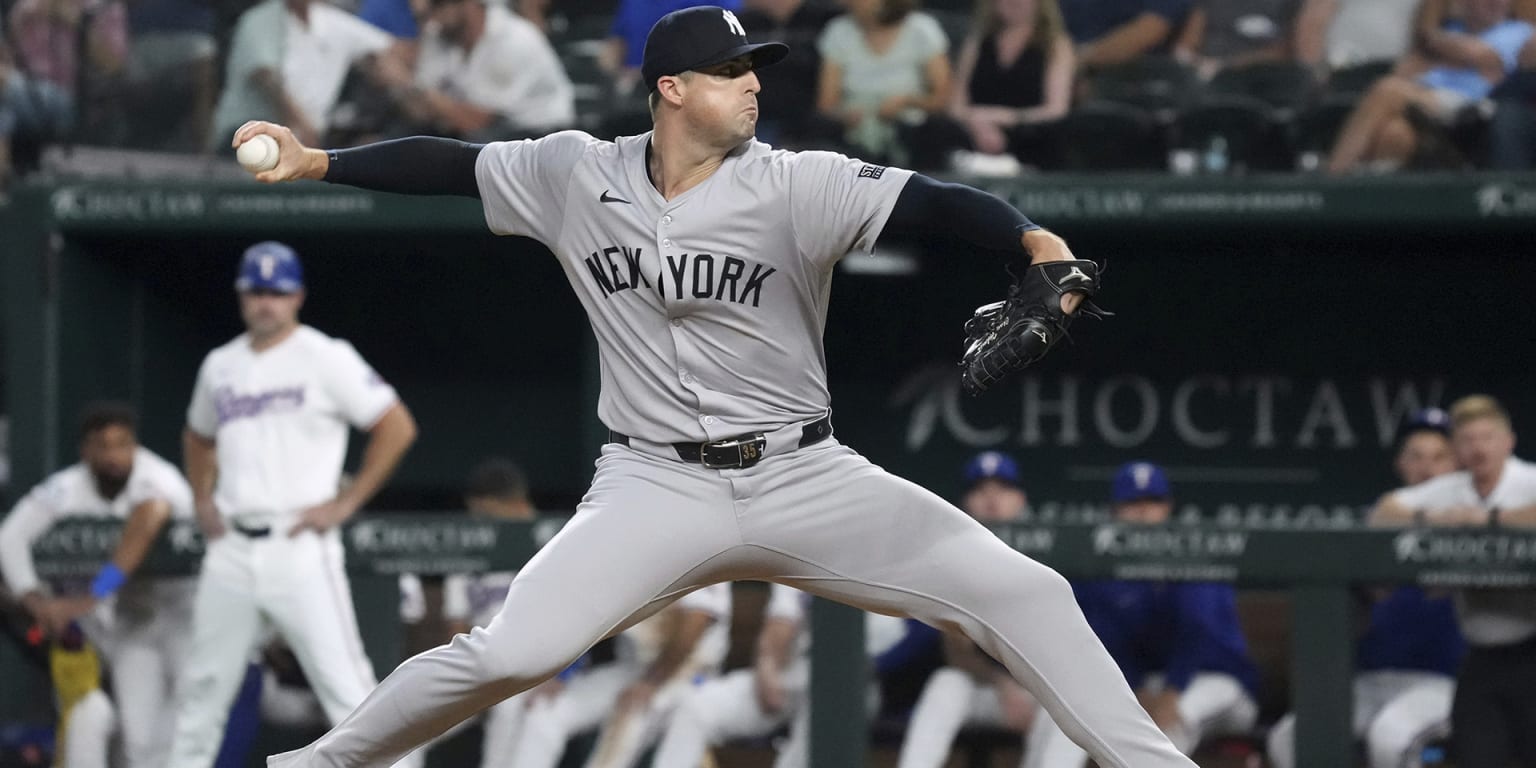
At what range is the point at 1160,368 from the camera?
8031mm

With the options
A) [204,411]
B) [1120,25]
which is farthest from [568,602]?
[1120,25]

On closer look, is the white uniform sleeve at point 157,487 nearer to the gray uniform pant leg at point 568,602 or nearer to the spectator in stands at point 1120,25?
the gray uniform pant leg at point 568,602

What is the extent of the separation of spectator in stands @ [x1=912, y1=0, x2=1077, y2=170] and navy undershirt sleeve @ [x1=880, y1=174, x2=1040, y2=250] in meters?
3.83

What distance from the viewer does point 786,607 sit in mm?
5957

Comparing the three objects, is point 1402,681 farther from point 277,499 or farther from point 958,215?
point 277,499

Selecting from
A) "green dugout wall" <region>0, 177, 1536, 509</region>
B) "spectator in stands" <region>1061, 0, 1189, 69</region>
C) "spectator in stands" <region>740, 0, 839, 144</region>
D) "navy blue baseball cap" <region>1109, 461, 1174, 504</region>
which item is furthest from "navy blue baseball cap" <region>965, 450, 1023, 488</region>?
"spectator in stands" <region>1061, 0, 1189, 69</region>

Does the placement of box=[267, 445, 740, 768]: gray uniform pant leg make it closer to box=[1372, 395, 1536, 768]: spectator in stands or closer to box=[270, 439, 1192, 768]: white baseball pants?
box=[270, 439, 1192, 768]: white baseball pants

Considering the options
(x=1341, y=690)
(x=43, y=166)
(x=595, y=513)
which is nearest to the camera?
(x=595, y=513)

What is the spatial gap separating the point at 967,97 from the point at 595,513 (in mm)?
4246

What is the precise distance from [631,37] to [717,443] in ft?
15.3

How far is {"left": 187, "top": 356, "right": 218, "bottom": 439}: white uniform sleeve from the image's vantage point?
614cm

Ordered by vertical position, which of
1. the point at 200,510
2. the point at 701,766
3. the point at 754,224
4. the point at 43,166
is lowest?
the point at 701,766

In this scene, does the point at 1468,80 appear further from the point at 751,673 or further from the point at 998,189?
the point at 751,673

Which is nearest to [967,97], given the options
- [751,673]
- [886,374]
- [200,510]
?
[886,374]
